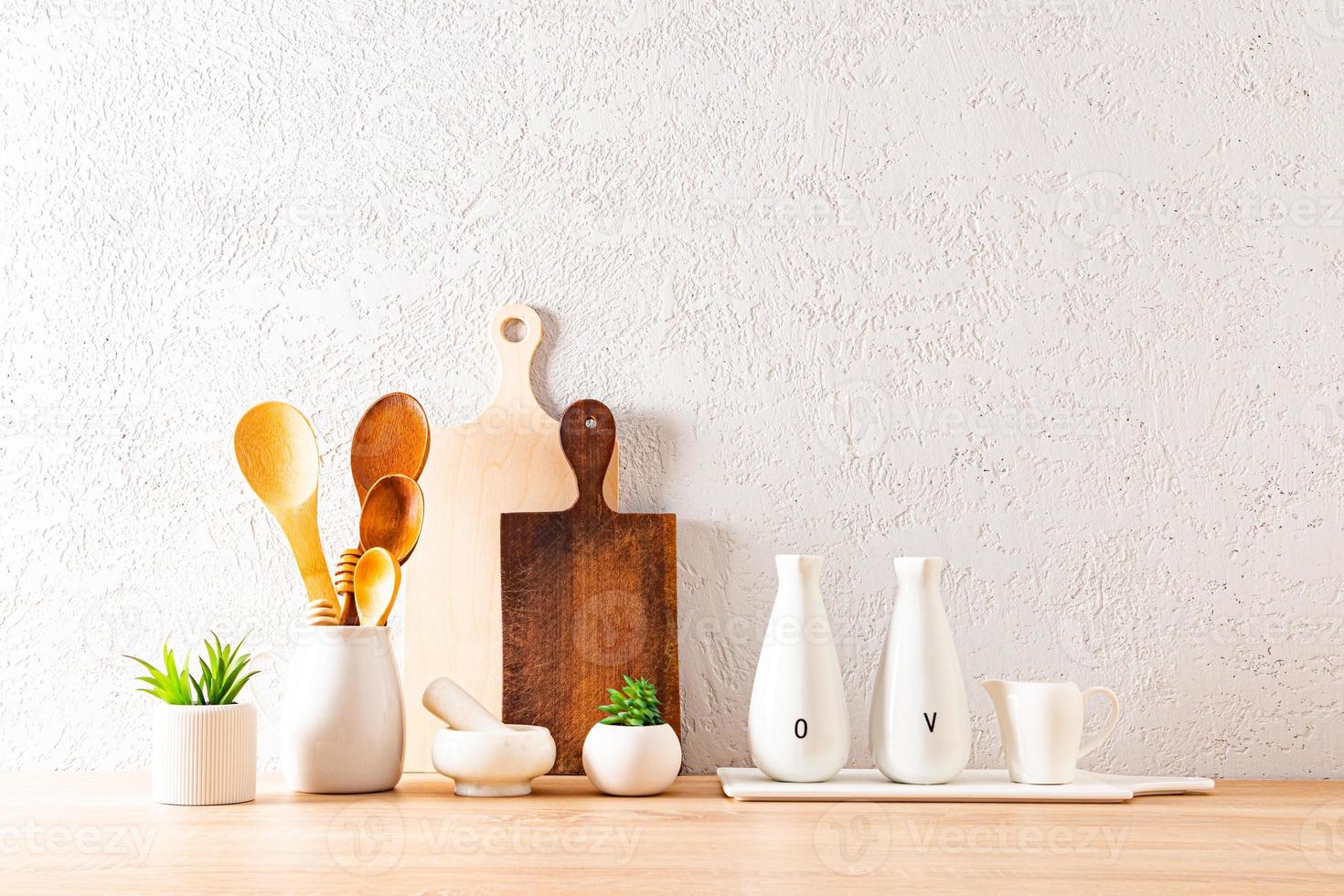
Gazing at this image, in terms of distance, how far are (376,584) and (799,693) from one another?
1.26 feet

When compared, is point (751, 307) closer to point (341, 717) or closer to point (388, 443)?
point (388, 443)

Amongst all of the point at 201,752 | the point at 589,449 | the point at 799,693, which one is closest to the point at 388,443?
the point at 589,449

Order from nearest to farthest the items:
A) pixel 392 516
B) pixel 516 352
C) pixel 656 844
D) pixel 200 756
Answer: pixel 656 844, pixel 200 756, pixel 392 516, pixel 516 352

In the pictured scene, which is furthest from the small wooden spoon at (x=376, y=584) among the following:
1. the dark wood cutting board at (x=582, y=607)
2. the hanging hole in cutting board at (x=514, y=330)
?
the hanging hole in cutting board at (x=514, y=330)

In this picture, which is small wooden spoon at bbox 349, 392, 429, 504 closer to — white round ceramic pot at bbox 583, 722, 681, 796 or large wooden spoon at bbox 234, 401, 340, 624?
large wooden spoon at bbox 234, 401, 340, 624

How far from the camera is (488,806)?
0.87m

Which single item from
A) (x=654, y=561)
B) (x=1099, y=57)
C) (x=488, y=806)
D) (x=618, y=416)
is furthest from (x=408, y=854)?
(x=1099, y=57)

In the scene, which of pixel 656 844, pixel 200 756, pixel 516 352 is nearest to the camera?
pixel 656 844

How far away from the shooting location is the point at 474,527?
1.08 metres

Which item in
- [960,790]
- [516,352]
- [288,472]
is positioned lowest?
[960,790]

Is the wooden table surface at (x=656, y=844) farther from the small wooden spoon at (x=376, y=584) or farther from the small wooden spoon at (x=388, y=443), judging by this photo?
the small wooden spoon at (x=388, y=443)

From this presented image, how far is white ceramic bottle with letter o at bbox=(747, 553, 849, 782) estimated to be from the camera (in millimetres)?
928

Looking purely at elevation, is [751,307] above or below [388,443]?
above

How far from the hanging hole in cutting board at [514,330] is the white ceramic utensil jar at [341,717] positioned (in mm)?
337
